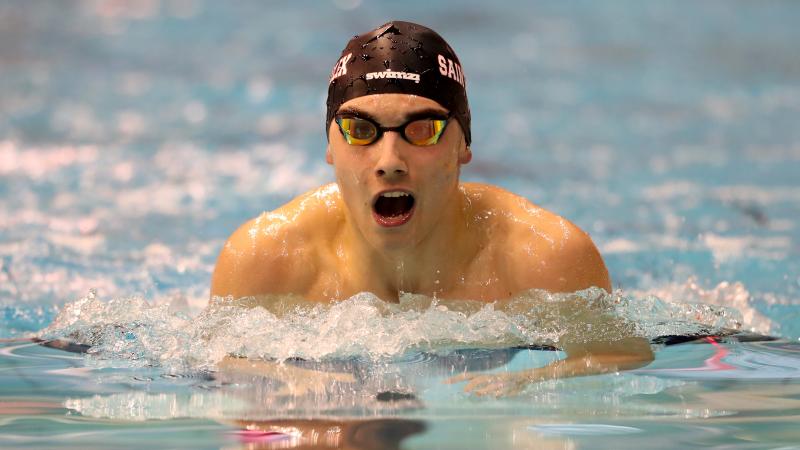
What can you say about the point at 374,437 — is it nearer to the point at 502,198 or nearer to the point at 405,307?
the point at 405,307

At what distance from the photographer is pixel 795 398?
2406 mm

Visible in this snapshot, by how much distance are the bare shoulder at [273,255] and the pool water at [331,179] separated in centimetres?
13

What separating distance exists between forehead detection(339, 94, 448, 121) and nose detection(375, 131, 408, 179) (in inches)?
2.5

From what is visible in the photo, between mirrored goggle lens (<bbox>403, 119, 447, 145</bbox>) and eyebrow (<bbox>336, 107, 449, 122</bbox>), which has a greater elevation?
eyebrow (<bbox>336, 107, 449, 122</bbox>)

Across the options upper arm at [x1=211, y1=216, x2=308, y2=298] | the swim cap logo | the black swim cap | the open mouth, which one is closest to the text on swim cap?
the black swim cap

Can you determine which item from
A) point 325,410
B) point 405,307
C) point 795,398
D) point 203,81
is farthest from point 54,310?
point 203,81

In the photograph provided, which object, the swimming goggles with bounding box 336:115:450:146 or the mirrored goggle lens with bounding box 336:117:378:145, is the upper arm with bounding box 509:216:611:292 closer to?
the swimming goggles with bounding box 336:115:450:146

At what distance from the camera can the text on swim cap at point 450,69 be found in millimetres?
2895

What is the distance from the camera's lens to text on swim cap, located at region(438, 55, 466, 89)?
2895mm

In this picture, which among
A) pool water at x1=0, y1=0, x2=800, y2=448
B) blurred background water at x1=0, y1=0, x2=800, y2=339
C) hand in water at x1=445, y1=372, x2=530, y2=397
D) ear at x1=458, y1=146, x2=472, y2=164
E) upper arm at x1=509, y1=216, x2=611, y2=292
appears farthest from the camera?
blurred background water at x1=0, y1=0, x2=800, y2=339

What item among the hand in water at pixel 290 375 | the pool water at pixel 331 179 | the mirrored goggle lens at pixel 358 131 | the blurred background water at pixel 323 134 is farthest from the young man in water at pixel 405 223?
the blurred background water at pixel 323 134

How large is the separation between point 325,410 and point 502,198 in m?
1.11

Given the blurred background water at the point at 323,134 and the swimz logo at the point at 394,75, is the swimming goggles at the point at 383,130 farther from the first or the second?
the blurred background water at the point at 323,134

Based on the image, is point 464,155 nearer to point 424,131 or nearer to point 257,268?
point 424,131
